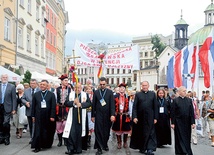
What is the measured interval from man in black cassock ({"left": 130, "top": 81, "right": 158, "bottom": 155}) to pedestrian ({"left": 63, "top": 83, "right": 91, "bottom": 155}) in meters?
1.33

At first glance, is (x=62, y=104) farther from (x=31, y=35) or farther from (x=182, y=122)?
(x=31, y=35)

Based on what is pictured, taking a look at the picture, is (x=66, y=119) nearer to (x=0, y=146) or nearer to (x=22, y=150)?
(x=22, y=150)

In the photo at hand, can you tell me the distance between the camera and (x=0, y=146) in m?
10.3

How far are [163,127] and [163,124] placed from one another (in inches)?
3.8

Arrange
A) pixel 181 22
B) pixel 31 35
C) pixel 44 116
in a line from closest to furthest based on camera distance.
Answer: pixel 44 116 → pixel 31 35 → pixel 181 22

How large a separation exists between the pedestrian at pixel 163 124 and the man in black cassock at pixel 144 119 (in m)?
1.33

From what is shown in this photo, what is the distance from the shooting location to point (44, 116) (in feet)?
32.5

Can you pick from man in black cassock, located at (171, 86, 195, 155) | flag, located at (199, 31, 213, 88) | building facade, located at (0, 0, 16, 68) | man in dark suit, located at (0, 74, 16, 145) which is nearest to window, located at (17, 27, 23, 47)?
building facade, located at (0, 0, 16, 68)

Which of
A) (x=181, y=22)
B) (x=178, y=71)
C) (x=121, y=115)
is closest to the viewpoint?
(x=121, y=115)

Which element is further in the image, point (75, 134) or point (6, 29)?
point (6, 29)

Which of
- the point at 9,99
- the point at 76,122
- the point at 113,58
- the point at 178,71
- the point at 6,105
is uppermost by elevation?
the point at 113,58

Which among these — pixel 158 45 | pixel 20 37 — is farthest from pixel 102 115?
pixel 158 45

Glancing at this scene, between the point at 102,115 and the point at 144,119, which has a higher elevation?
the point at 102,115

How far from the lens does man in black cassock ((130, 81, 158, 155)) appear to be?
9508 millimetres
